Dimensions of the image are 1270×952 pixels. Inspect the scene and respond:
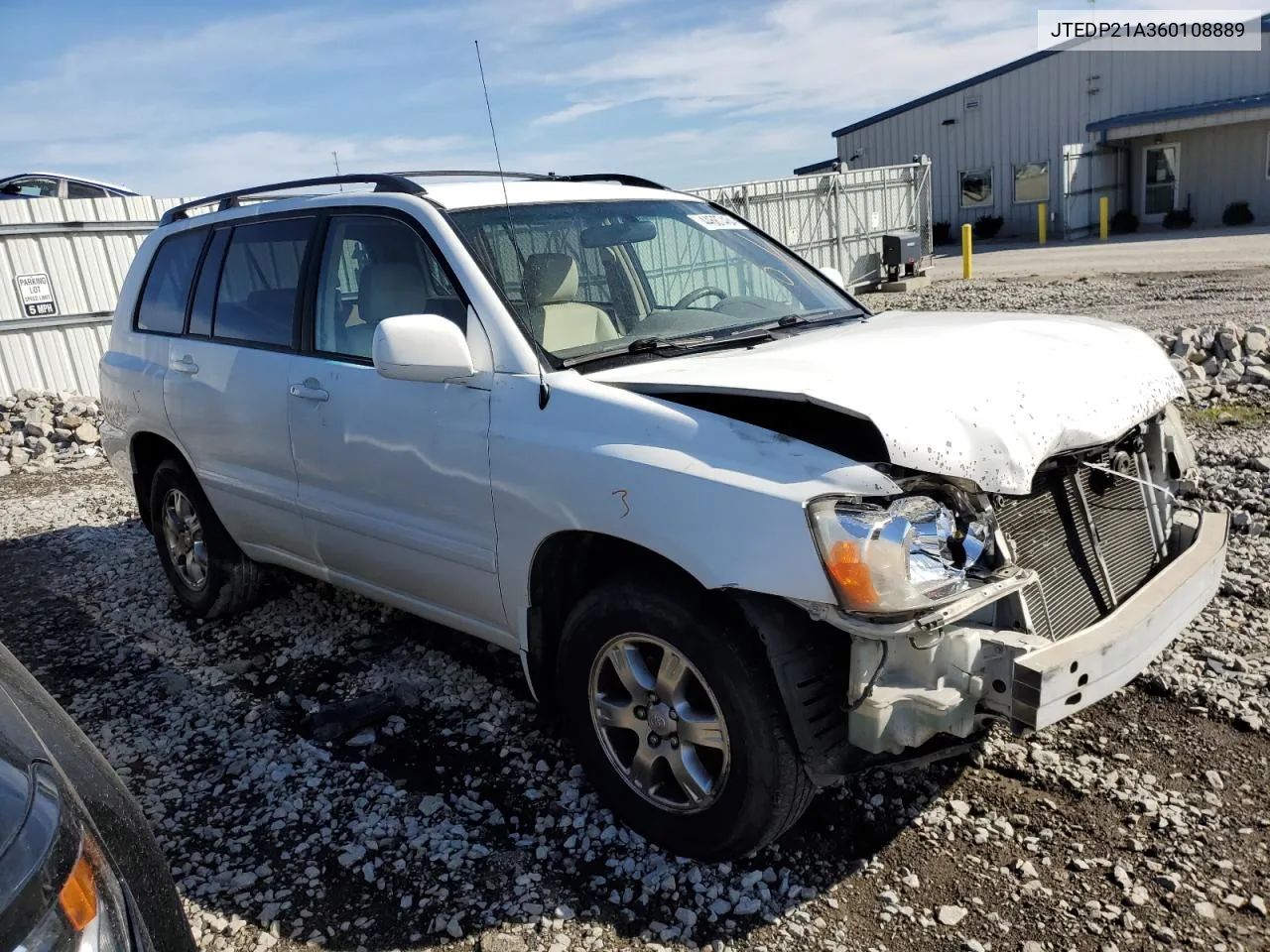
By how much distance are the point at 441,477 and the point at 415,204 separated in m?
1.02

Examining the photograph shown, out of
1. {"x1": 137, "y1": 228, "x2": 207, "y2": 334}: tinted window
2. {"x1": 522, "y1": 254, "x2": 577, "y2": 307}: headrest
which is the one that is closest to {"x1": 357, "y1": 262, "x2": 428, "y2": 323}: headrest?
{"x1": 522, "y1": 254, "x2": 577, "y2": 307}: headrest

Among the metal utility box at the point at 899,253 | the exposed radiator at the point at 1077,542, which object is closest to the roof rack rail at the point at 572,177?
the exposed radiator at the point at 1077,542

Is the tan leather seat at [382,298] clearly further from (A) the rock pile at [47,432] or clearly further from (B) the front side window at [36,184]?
(B) the front side window at [36,184]

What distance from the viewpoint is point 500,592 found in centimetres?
328

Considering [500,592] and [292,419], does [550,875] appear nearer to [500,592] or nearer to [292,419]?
[500,592]

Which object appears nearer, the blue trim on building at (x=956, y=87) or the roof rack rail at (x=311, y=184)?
the roof rack rail at (x=311, y=184)

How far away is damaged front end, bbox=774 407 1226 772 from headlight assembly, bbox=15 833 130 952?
5.06 ft

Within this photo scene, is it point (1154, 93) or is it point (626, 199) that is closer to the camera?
point (626, 199)

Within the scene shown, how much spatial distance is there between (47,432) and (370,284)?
885 centimetres

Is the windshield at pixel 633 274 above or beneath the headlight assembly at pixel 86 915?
above

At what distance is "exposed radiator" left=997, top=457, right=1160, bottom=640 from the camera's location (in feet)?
8.93

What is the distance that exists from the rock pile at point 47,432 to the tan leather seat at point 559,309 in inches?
330

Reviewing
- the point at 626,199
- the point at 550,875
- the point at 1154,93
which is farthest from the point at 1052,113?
the point at 550,875

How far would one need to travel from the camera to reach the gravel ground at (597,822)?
2699 mm
